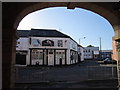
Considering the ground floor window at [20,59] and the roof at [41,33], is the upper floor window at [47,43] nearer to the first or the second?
the roof at [41,33]

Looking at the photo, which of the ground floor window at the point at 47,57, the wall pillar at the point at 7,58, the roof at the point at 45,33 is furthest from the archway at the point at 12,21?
the roof at the point at 45,33

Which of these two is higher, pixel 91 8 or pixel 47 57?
pixel 91 8

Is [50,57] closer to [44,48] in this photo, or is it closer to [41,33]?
[44,48]

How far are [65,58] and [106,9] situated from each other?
29324mm

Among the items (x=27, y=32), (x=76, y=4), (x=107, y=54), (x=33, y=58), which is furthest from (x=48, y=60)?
(x=107, y=54)

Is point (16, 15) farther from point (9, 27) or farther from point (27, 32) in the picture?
point (27, 32)

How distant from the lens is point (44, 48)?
3284 cm

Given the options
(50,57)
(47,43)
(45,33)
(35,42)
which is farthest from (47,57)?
(45,33)

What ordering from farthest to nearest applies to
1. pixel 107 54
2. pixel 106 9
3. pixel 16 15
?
pixel 107 54
pixel 106 9
pixel 16 15

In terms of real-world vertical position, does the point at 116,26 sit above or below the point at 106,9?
below

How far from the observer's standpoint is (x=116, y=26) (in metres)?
4.44

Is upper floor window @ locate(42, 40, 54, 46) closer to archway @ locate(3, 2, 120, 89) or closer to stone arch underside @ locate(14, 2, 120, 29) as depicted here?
stone arch underside @ locate(14, 2, 120, 29)

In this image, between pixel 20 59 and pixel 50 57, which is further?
pixel 50 57

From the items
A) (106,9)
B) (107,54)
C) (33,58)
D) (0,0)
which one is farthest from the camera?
(107,54)
